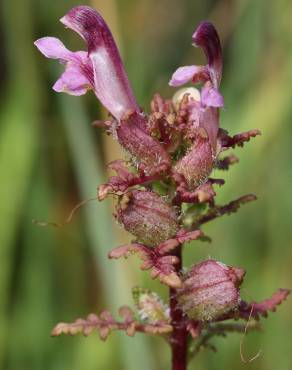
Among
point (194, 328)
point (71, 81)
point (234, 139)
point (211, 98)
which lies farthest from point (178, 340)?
point (71, 81)

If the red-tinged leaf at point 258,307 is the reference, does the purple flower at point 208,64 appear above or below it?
above

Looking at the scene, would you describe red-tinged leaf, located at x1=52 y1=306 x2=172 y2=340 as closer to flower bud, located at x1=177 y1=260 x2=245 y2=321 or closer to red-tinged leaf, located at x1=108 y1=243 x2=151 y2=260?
flower bud, located at x1=177 y1=260 x2=245 y2=321

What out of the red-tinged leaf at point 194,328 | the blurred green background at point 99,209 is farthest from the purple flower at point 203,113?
the blurred green background at point 99,209

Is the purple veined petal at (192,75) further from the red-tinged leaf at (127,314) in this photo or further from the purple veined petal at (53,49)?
the red-tinged leaf at (127,314)

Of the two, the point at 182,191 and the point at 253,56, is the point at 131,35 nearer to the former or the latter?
the point at 253,56

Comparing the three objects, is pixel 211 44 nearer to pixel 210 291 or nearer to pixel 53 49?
pixel 53 49

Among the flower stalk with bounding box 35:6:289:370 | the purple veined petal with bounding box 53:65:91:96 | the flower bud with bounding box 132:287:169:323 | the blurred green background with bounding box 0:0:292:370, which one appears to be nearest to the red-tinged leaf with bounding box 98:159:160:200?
the flower stalk with bounding box 35:6:289:370
